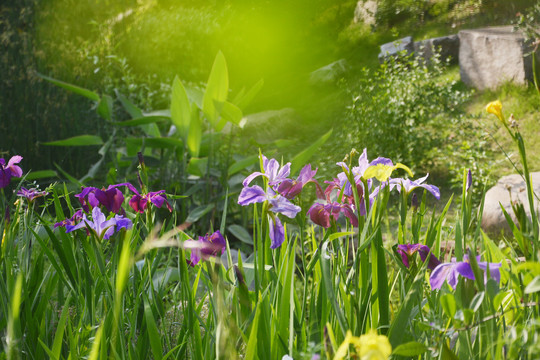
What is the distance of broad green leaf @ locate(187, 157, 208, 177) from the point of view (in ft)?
8.22

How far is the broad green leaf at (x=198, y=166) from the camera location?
8.22 feet

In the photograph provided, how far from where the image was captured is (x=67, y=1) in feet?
24.0

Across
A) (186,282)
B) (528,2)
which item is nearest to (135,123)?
(186,282)

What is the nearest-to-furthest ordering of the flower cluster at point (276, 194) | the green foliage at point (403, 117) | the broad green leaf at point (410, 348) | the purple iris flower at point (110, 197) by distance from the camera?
the broad green leaf at point (410, 348), the flower cluster at point (276, 194), the purple iris flower at point (110, 197), the green foliage at point (403, 117)

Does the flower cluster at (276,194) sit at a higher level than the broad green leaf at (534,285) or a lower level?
higher

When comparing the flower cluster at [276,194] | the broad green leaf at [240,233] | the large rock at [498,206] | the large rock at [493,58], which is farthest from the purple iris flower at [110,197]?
the large rock at [493,58]

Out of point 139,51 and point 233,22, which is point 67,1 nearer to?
point 139,51

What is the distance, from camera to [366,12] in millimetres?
6762

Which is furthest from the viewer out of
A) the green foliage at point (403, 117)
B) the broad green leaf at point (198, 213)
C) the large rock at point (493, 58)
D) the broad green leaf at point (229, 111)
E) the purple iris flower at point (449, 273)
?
the large rock at point (493, 58)

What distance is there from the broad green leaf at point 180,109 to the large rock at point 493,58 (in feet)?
11.0

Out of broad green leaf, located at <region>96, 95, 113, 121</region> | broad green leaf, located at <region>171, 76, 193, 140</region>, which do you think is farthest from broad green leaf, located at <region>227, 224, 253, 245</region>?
broad green leaf, located at <region>96, 95, 113, 121</region>

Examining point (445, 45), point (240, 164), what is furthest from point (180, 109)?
point (445, 45)

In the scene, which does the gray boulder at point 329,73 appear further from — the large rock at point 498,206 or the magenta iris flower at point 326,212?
the magenta iris flower at point 326,212

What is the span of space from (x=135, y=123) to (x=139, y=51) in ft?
13.9
